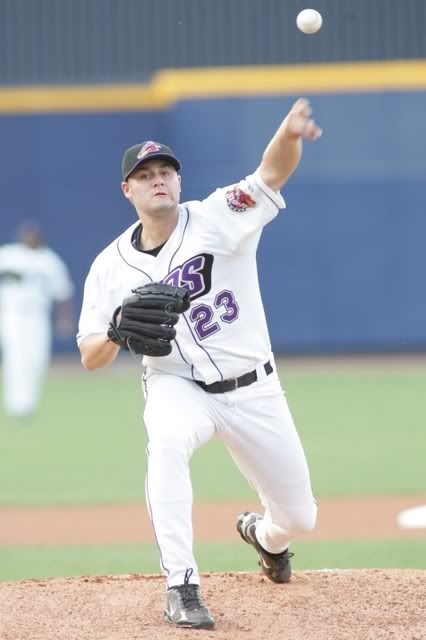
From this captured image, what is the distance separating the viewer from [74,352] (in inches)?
826

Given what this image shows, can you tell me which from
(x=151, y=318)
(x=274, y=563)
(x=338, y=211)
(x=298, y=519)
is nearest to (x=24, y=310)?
(x=338, y=211)

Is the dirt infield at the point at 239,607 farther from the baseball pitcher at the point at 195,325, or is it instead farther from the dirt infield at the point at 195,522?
the dirt infield at the point at 195,522

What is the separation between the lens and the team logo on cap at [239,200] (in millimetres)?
4777

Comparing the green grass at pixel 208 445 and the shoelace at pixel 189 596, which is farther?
the green grass at pixel 208 445

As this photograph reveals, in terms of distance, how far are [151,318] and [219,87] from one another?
15746mm

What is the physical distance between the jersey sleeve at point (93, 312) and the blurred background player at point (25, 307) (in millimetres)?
8184

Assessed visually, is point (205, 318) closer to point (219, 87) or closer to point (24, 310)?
point (24, 310)

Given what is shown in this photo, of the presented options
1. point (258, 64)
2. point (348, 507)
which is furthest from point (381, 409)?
point (258, 64)

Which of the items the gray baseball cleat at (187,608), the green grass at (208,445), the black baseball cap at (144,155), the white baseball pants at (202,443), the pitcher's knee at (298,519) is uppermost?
the black baseball cap at (144,155)

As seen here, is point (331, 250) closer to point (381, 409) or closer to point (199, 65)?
point (199, 65)

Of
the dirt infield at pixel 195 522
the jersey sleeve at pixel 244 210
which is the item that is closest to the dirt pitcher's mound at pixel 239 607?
the jersey sleeve at pixel 244 210

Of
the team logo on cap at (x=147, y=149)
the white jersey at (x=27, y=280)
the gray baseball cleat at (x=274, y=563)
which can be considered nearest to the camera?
the team logo on cap at (x=147, y=149)

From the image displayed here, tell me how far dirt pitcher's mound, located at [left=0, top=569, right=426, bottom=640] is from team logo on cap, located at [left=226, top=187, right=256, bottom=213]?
62.9 inches

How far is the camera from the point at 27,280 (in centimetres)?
1323
